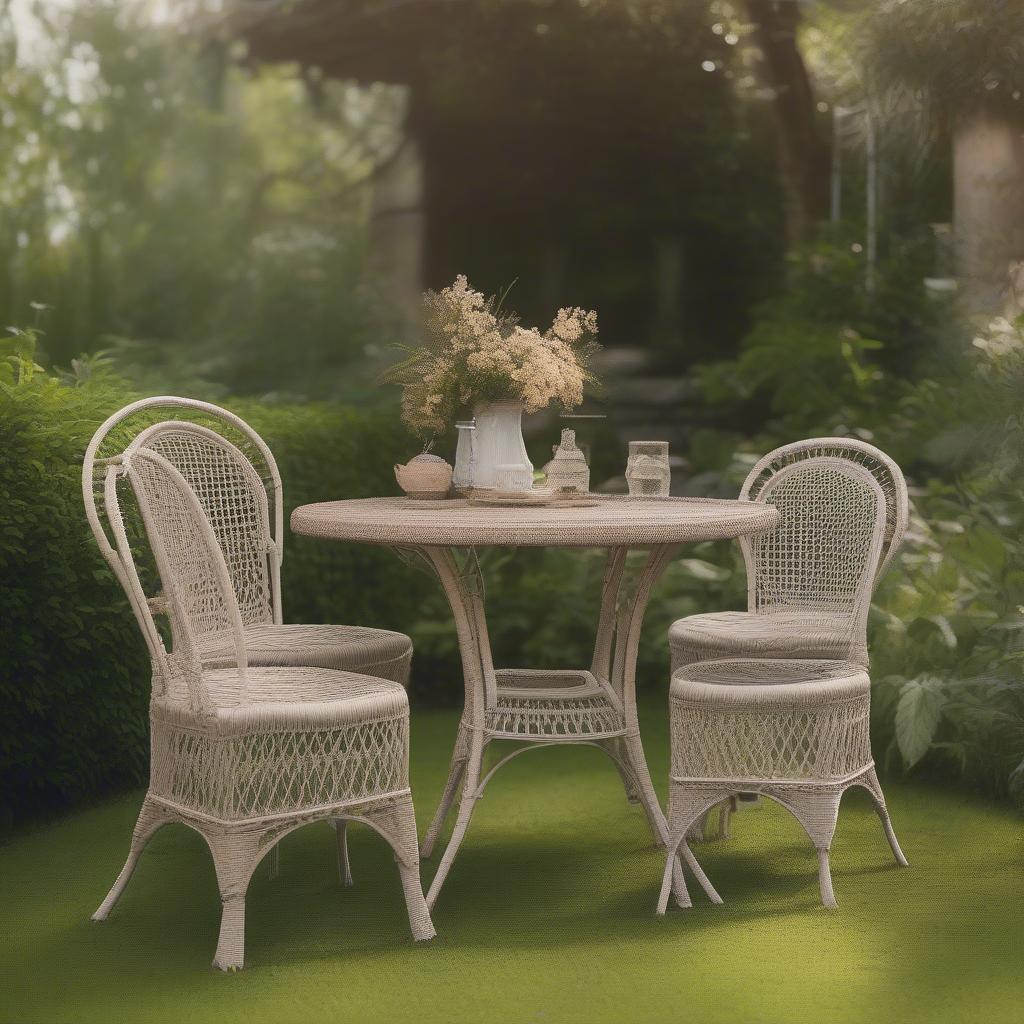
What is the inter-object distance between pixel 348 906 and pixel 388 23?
5.99 metres

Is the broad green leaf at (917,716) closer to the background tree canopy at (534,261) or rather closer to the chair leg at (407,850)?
the background tree canopy at (534,261)

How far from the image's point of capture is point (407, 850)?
3070 millimetres

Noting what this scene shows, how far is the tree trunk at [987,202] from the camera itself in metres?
5.88

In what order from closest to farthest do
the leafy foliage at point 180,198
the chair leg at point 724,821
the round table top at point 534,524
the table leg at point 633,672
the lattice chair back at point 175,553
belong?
the lattice chair back at point 175,553 → the round table top at point 534,524 → the table leg at point 633,672 → the chair leg at point 724,821 → the leafy foliage at point 180,198

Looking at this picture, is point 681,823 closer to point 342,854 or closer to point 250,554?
point 342,854

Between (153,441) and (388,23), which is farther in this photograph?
(388,23)

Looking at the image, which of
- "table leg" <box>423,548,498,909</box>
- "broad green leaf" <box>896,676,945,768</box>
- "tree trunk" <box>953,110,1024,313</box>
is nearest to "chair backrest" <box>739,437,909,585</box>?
"broad green leaf" <box>896,676,945,768</box>

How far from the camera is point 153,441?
360 cm

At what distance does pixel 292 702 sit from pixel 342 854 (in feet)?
2.20

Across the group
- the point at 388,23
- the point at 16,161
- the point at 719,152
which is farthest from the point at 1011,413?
the point at 16,161

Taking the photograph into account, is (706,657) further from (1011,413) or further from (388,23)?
(388,23)

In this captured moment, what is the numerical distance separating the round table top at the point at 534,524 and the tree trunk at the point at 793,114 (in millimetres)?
4204

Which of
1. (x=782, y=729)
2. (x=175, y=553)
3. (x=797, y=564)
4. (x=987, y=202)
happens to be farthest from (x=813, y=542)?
(x=987, y=202)

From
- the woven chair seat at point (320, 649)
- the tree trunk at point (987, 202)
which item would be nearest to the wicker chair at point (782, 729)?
the woven chair seat at point (320, 649)
